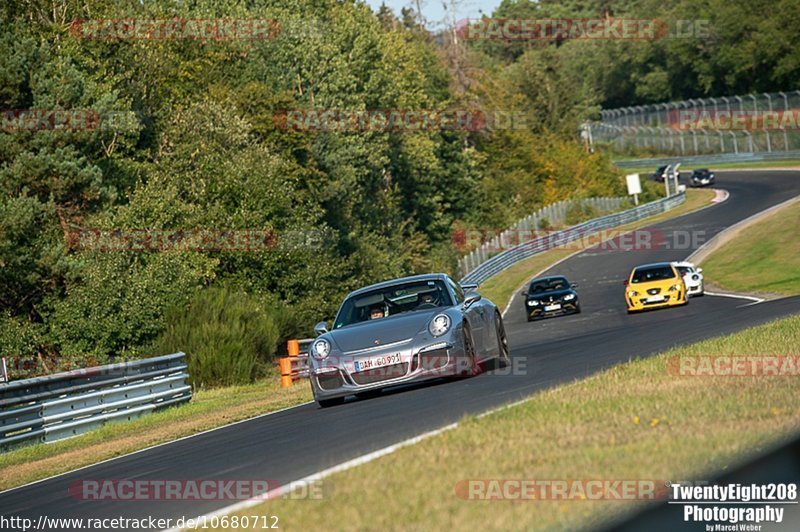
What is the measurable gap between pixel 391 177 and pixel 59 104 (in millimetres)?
36205

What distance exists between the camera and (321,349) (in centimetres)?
1416

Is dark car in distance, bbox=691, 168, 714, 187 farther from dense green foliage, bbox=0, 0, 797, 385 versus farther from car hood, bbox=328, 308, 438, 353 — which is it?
car hood, bbox=328, 308, 438, 353

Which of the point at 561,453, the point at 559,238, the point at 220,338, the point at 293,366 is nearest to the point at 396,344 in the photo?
the point at 561,453

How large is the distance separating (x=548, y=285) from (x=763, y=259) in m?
11.0

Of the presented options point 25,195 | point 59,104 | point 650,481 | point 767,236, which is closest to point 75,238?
point 25,195

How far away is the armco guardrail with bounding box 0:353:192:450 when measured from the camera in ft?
56.5

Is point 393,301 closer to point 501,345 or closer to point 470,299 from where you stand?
point 470,299

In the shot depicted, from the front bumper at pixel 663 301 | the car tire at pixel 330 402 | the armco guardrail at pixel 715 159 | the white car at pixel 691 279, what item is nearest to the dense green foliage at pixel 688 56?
the armco guardrail at pixel 715 159

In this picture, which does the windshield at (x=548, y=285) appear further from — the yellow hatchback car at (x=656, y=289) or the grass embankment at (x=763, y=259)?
the grass embankment at (x=763, y=259)

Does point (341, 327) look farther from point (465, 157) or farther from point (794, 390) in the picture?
point (465, 157)

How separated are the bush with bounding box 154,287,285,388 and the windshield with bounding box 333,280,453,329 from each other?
44.3 feet

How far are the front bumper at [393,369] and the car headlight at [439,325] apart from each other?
5.0 inches

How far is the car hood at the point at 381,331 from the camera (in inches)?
548

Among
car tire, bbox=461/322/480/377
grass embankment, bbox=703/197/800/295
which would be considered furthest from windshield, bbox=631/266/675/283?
car tire, bbox=461/322/480/377
